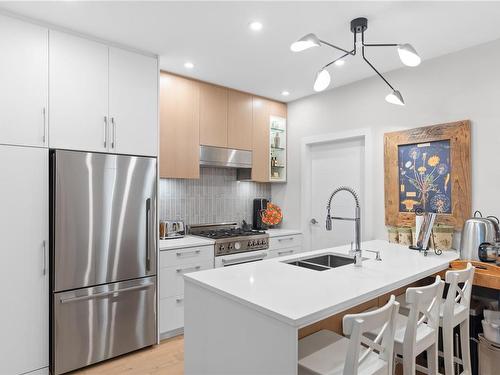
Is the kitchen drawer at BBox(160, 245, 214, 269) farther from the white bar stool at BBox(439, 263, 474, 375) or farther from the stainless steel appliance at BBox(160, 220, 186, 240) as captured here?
the white bar stool at BBox(439, 263, 474, 375)

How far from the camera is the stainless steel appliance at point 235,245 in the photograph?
10.8ft

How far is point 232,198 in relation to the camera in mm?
4172

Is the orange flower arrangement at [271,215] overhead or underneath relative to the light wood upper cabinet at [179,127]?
underneath

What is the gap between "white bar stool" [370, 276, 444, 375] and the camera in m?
1.55

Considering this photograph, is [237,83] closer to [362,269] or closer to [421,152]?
[421,152]

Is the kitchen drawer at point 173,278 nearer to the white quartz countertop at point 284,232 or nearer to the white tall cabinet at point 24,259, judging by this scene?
the white tall cabinet at point 24,259

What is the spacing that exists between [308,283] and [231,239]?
1.72m

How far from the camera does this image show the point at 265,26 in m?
2.39

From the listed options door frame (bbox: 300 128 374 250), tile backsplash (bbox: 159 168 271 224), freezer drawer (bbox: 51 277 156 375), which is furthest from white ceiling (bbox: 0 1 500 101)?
freezer drawer (bbox: 51 277 156 375)

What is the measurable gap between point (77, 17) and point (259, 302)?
227 cm

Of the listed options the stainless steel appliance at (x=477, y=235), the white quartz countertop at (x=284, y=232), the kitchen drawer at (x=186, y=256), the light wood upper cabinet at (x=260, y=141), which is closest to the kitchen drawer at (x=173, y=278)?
the kitchen drawer at (x=186, y=256)

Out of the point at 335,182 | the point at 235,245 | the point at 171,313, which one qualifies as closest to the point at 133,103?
the point at 235,245

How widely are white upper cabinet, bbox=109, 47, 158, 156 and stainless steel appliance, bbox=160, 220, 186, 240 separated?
88 cm

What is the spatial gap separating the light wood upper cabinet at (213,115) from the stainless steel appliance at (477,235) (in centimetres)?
247
